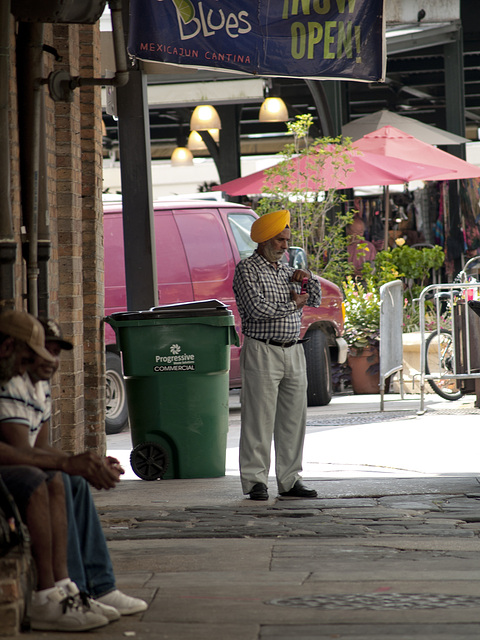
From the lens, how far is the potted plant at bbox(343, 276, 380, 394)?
543 inches

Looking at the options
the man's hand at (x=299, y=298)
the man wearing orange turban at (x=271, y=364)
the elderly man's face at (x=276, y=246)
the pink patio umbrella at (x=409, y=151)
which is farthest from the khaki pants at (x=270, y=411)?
the pink patio umbrella at (x=409, y=151)

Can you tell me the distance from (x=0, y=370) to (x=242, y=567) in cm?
168

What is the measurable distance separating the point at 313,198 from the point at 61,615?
11092 mm

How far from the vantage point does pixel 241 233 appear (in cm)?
1230

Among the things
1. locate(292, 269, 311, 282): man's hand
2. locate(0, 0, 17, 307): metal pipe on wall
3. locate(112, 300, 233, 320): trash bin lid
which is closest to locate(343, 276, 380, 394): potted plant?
locate(112, 300, 233, 320): trash bin lid

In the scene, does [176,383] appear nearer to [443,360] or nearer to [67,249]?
[67,249]

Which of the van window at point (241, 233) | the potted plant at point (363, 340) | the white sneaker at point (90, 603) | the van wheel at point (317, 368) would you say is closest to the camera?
the white sneaker at point (90, 603)

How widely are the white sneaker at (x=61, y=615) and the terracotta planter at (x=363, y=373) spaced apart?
388 inches

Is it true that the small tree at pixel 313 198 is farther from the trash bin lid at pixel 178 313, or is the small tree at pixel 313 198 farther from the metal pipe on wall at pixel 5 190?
the metal pipe on wall at pixel 5 190

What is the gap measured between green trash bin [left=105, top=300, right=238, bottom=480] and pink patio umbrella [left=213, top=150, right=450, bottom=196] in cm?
680

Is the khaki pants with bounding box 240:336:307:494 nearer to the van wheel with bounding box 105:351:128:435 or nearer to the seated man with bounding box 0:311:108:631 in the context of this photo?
the seated man with bounding box 0:311:108:631

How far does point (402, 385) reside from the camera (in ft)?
42.5

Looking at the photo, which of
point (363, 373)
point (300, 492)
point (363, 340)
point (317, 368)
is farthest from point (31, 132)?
point (363, 373)

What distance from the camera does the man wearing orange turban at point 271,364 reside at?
714cm
